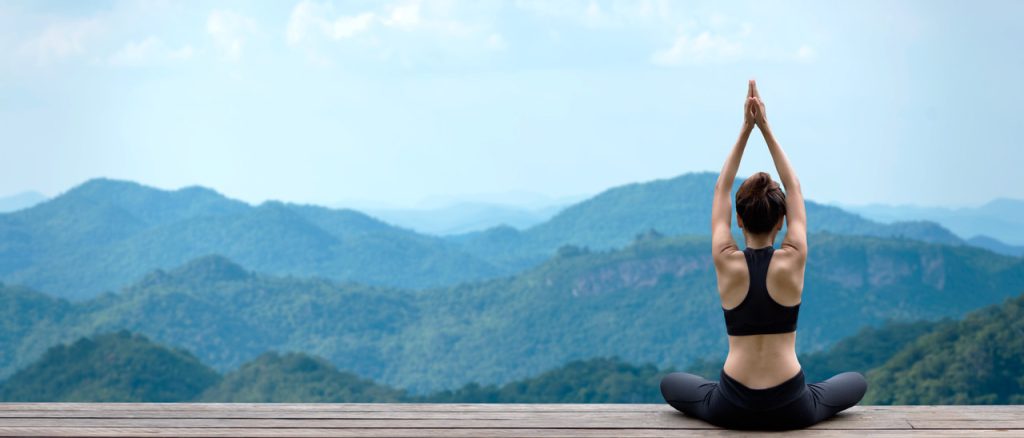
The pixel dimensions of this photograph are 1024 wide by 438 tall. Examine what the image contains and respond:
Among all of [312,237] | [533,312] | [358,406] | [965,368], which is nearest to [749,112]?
[358,406]

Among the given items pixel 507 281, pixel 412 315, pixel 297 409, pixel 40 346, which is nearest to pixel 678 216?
pixel 507 281

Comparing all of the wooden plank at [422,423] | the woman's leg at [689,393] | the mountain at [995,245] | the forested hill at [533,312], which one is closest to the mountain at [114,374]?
the forested hill at [533,312]

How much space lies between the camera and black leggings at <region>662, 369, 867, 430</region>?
339 cm

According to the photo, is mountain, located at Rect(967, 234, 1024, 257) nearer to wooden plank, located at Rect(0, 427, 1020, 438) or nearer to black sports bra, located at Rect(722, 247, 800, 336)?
wooden plank, located at Rect(0, 427, 1020, 438)

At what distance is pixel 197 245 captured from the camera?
83188mm

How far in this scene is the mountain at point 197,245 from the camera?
7712 cm

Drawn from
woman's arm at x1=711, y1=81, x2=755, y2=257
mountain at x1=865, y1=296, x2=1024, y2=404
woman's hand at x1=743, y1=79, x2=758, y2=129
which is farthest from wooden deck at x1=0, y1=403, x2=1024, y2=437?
mountain at x1=865, y1=296, x2=1024, y2=404

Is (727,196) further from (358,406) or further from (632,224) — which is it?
(632,224)

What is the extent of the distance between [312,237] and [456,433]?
264 ft

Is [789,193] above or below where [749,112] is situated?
below

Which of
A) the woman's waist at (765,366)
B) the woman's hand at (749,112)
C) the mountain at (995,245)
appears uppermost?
the mountain at (995,245)

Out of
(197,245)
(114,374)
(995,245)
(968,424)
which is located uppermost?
(197,245)

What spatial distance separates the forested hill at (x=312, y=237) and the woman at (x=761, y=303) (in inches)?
2778

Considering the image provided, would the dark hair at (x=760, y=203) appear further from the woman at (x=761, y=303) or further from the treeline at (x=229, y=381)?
the treeline at (x=229, y=381)
